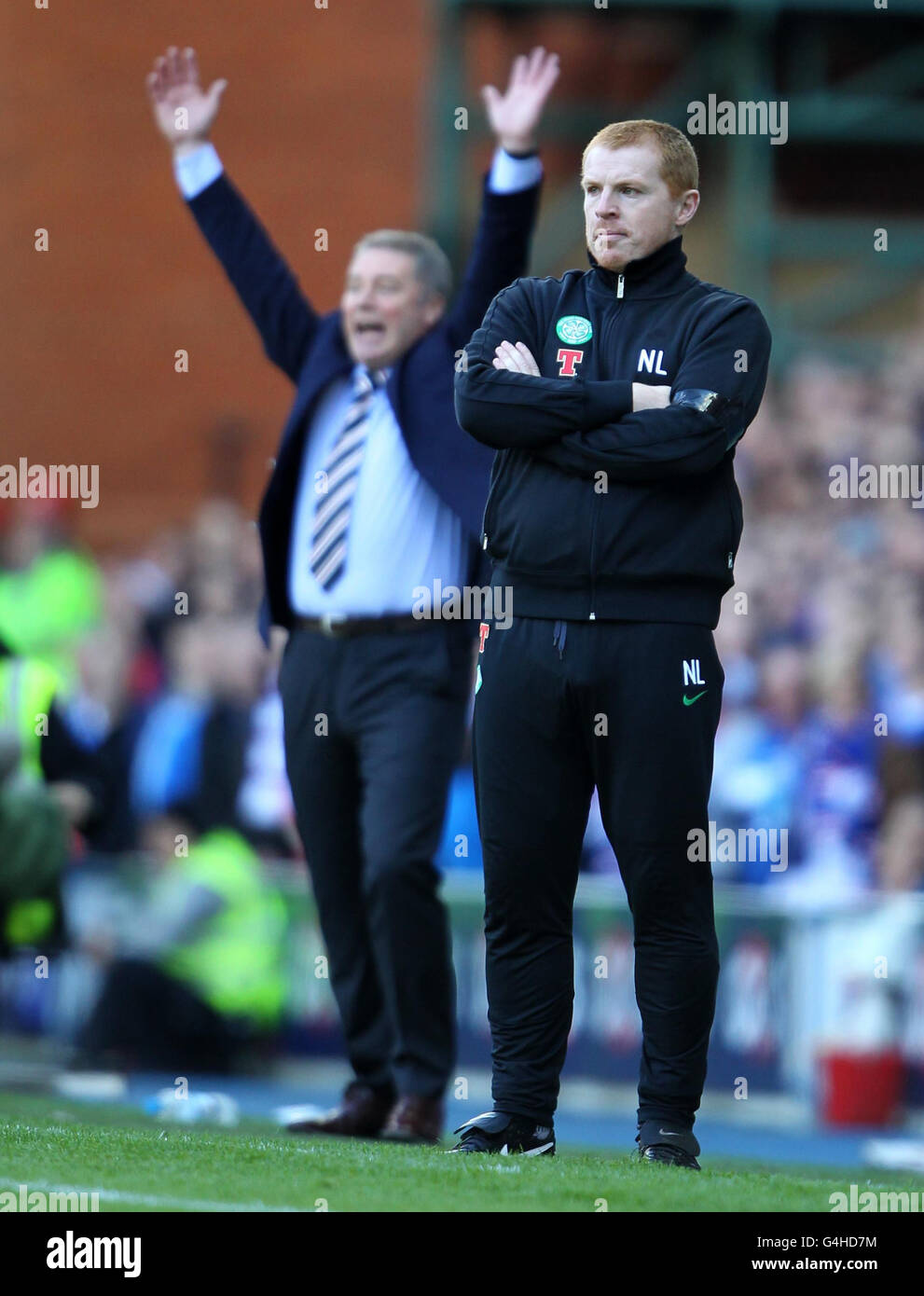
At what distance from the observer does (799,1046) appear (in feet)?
32.5

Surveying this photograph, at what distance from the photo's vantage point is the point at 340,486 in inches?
261

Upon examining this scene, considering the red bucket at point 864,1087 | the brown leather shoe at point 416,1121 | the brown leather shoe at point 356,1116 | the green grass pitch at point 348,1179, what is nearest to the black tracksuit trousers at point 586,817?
the green grass pitch at point 348,1179

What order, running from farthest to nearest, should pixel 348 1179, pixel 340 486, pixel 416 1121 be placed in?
pixel 340 486 < pixel 416 1121 < pixel 348 1179

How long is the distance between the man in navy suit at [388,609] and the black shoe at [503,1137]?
109 cm

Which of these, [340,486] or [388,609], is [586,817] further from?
[340,486]

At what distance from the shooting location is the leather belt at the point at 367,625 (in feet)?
21.2

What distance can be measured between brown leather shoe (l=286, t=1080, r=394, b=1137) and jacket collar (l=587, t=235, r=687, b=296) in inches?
104

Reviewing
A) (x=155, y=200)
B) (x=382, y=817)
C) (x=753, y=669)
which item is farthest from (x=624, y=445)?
(x=155, y=200)

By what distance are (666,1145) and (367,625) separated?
201 cm

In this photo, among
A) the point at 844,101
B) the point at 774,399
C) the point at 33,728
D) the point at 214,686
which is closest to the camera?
the point at 33,728

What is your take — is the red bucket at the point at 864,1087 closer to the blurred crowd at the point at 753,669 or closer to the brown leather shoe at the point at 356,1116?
the blurred crowd at the point at 753,669
